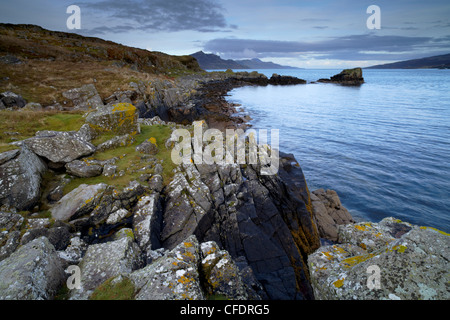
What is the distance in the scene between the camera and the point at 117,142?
58.7 feet

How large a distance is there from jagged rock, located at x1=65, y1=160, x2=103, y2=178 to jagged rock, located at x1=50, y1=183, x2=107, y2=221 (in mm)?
1343

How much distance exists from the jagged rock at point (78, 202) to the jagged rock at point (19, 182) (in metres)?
1.25

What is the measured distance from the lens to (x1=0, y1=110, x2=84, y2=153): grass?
15758 millimetres

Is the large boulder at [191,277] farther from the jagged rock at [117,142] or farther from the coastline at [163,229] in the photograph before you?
the jagged rock at [117,142]

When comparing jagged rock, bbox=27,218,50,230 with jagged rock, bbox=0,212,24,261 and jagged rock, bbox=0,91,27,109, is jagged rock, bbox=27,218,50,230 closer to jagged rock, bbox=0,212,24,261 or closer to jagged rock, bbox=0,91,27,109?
jagged rock, bbox=0,212,24,261

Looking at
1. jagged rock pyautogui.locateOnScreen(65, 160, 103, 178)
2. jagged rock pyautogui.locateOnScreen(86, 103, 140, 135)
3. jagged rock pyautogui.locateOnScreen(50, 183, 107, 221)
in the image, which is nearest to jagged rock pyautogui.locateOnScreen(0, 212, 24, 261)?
jagged rock pyautogui.locateOnScreen(50, 183, 107, 221)

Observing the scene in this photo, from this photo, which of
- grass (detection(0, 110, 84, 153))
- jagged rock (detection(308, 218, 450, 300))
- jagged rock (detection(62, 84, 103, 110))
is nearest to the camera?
jagged rock (detection(308, 218, 450, 300))

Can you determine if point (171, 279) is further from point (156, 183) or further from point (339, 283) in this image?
point (156, 183)

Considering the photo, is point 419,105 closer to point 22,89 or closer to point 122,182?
point 122,182

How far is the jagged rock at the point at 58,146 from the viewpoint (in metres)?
13.4

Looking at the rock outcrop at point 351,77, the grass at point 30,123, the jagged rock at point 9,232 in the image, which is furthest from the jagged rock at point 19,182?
the rock outcrop at point 351,77

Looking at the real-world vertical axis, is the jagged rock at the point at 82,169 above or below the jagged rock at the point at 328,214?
above

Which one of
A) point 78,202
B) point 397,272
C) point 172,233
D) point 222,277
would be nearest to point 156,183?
point 172,233

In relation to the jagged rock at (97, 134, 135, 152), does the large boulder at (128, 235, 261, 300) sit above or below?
below
